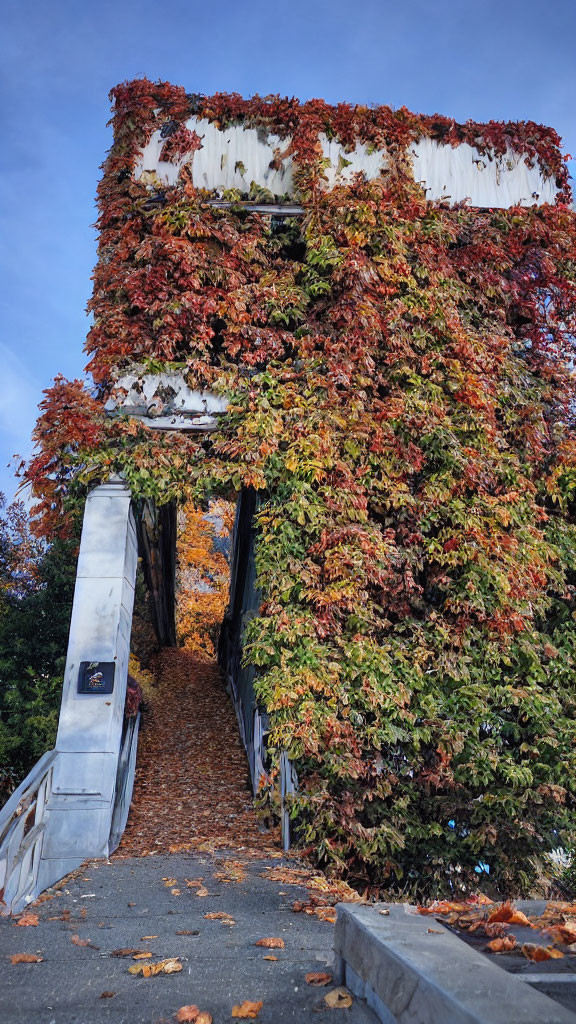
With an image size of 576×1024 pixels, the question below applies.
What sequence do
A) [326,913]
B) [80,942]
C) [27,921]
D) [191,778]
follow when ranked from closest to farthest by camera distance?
[80,942]
[27,921]
[326,913]
[191,778]

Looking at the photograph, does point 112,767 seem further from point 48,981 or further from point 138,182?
point 138,182

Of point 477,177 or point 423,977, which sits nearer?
point 423,977

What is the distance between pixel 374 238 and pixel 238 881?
7.66 m

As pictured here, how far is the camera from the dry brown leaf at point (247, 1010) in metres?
2.66

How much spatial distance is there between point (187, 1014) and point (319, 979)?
2.02 feet

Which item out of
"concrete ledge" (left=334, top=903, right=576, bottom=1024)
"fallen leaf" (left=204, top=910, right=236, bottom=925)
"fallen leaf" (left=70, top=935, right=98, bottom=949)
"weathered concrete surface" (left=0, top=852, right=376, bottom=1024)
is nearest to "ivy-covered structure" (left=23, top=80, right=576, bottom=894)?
"weathered concrete surface" (left=0, top=852, right=376, bottom=1024)

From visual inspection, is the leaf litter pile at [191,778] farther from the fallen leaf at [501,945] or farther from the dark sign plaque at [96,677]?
the fallen leaf at [501,945]

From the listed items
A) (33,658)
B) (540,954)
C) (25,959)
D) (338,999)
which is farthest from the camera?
(33,658)

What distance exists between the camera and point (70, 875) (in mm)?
6035

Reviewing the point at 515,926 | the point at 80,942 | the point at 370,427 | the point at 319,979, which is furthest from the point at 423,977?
the point at 370,427

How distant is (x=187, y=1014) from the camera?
2.68 m

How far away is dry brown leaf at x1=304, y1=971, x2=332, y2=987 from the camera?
2945 millimetres

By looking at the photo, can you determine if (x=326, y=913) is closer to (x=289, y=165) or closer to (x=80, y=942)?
(x=80, y=942)

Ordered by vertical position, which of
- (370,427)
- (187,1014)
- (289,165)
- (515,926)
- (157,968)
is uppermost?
(289,165)
